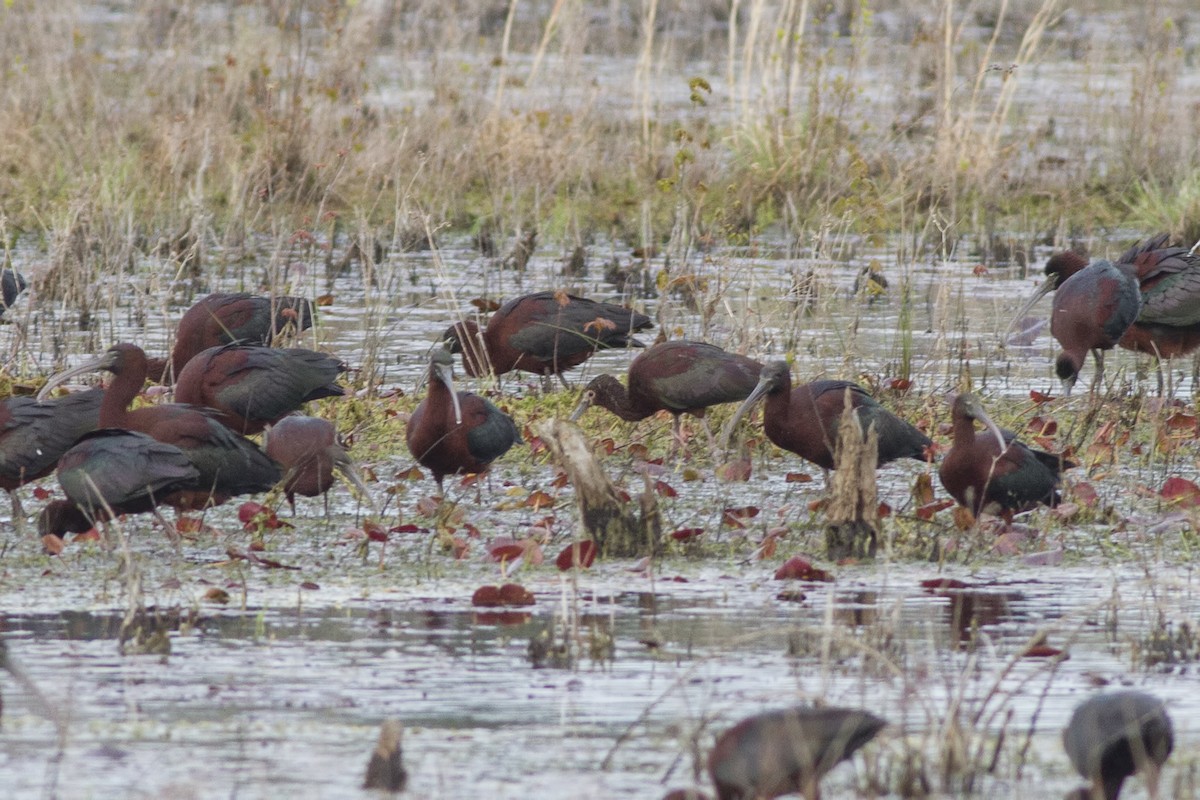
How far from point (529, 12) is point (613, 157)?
35.0 feet

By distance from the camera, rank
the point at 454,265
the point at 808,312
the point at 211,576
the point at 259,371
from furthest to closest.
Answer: the point at 454,265
the point at 808,312
the point at 259,371
the point at 211,576

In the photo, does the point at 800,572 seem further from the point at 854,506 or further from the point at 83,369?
the point at 83,369

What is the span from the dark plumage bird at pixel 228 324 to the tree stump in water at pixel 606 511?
2.64 m

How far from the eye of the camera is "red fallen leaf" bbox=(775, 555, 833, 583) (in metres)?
6.07

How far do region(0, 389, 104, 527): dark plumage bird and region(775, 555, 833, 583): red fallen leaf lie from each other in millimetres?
2706

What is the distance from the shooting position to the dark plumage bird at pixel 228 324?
905 centimetres

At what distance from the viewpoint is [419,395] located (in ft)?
30.6

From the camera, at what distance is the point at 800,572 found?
240 inches

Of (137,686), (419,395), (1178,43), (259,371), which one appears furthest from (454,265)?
(1178,43)

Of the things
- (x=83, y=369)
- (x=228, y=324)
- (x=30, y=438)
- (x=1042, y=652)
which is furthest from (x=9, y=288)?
(x=1042, y=652)

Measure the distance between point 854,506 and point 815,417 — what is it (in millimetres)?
1061

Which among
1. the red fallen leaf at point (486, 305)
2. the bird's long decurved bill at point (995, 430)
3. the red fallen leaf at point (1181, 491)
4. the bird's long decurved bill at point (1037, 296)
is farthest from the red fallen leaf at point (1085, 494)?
the red fallen leaf at point (486, 305)

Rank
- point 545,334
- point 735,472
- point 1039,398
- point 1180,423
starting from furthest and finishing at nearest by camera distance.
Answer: point 545,334 < point 1039,398 < point 1180,423 < point 735,472

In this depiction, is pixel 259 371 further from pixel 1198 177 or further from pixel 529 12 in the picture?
pixel 529 12
